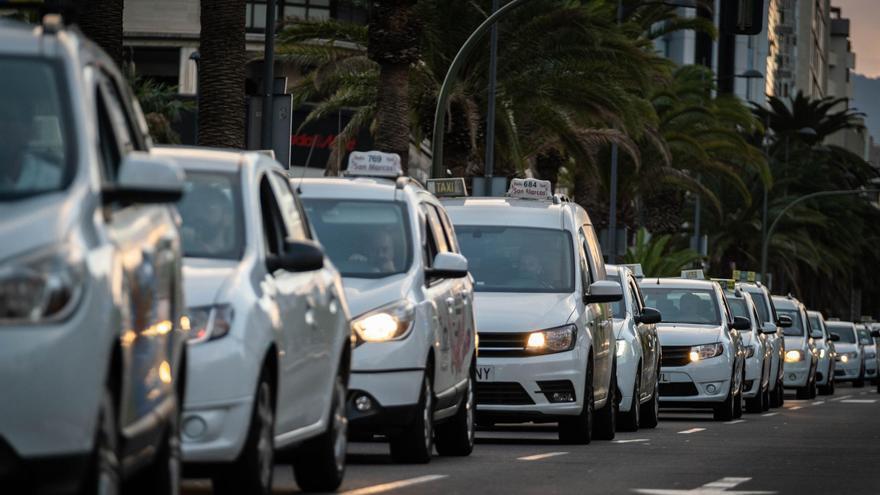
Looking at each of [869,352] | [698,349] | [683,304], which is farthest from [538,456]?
[869,352]

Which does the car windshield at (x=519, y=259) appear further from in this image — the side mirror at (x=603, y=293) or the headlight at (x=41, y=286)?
the headlight at (x=41, y=286)

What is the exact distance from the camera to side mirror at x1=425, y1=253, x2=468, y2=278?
1492cm

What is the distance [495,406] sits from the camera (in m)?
18.8

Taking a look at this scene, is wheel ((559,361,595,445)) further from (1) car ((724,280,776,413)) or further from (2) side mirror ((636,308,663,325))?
(1) car ((724,280,776,413))

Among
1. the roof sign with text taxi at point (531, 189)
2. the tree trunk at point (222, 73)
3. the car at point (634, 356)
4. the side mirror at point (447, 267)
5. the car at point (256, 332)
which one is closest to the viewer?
the car at point (256, 332)

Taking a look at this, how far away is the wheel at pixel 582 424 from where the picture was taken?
1926cm

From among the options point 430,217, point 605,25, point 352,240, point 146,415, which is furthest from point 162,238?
point 605,25

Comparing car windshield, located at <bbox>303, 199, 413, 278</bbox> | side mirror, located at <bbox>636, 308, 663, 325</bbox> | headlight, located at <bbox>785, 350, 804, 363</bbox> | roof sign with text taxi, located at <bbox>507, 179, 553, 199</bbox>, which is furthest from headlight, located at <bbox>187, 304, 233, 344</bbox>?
headlight, located at <bbox>785, 350, 804, 363</bbox>

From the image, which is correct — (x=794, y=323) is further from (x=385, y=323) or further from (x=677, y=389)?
(x=385, y=323)

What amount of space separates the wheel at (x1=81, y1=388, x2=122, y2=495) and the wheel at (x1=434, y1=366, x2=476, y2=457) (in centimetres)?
941

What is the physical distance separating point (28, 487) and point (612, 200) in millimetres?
45254

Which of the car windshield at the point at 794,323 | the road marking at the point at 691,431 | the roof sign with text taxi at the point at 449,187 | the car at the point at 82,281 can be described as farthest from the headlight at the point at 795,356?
the car at the point at 82,281

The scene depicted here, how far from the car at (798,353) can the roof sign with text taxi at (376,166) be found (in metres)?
27.1

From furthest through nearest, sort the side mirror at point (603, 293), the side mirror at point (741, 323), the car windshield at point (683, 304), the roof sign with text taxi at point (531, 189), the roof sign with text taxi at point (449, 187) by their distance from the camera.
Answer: the side mirror at point (741, 323)
the car windshield at point (683, 304)
the roof sign with text taxi at point (449, 187)
the roof sign with text taxi at point (531, 189)
the side mirror at point (603, 293)
